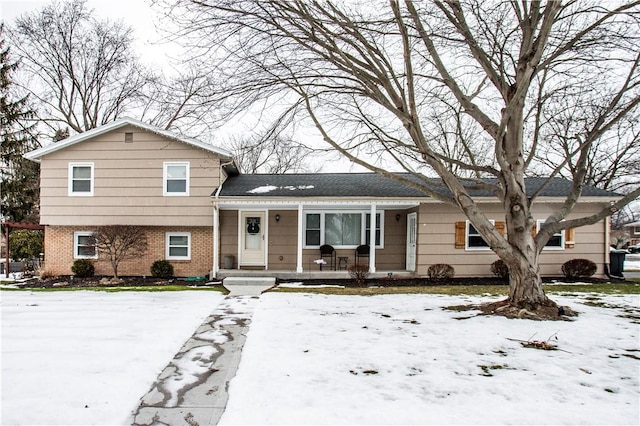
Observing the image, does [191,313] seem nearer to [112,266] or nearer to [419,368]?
[419,368]

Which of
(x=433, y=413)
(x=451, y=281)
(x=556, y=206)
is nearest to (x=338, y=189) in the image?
(x=451, y=281)

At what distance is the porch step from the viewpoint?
9566 mm

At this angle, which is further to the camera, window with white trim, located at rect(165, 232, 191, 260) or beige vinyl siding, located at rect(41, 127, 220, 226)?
window with white trim, located at rect(165, 232, 191, 260)

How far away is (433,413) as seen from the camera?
2.96 metres

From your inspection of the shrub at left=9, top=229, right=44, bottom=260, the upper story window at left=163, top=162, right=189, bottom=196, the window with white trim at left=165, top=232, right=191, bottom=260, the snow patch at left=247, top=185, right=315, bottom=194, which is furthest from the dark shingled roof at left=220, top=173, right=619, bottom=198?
the shrub at left=9, top=229, right=44, bottom=260

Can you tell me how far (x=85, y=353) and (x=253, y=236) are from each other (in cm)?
993

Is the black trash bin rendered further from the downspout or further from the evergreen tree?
the evergreen tree

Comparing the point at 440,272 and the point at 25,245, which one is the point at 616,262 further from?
the point at 25,245

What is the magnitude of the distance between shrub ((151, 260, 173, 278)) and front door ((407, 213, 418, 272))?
8.04 meters

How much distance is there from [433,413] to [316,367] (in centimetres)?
131

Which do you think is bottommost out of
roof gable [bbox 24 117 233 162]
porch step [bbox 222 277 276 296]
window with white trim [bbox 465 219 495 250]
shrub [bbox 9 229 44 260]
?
porch step [bbox 222 277 276 296]

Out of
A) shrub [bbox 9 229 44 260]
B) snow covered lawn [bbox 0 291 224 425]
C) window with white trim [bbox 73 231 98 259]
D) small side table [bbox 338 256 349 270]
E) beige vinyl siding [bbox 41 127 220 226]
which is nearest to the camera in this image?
snow covered lawn [bbox 0 291 224 425]

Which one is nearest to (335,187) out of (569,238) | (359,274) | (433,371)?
(359,274)

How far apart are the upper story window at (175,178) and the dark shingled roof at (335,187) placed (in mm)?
1316
